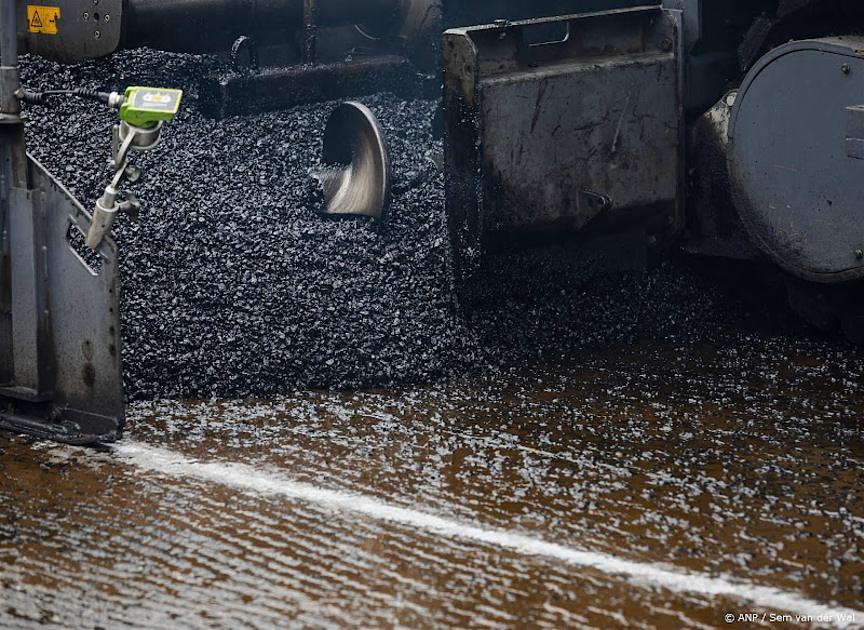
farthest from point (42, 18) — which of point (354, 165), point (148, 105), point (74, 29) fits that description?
point (148, 105)

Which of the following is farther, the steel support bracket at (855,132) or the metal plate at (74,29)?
the metal plate at (74,29)

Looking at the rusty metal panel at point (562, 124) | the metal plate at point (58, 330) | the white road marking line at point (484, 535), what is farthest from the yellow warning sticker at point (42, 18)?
the white road marking line at point (484, 535)

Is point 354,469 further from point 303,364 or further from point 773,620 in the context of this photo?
point 773,620

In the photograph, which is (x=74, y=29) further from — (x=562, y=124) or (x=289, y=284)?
(x=562, y=124)

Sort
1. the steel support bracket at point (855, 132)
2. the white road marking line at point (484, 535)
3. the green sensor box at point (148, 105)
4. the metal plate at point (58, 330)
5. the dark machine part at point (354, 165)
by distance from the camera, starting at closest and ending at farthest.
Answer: the white road marking line at point (484, 535) → the green sensor box at point (148, 105) → the metal plate at point (58, 330) → the steel support bracket at point (855, 132) → the dark machine part at point (354, 165)

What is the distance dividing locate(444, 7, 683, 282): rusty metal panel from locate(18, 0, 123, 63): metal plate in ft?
5.84

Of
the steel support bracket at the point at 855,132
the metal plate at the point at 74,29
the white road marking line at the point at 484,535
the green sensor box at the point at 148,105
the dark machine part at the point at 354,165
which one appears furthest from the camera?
the dark machine part at the point at 354,165

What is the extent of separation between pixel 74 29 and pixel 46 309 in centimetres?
210

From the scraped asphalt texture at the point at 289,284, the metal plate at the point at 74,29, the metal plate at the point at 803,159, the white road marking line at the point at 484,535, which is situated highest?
the metal plate at the point at 74,29

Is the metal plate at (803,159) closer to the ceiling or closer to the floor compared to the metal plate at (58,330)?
closer to the ceiling

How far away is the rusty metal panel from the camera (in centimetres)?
434

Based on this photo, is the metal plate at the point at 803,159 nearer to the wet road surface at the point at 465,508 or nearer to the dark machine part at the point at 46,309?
the wet road surface at the point at 465,508

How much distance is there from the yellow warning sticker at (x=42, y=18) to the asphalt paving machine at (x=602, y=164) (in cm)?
28

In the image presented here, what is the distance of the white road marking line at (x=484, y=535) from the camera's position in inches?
111
